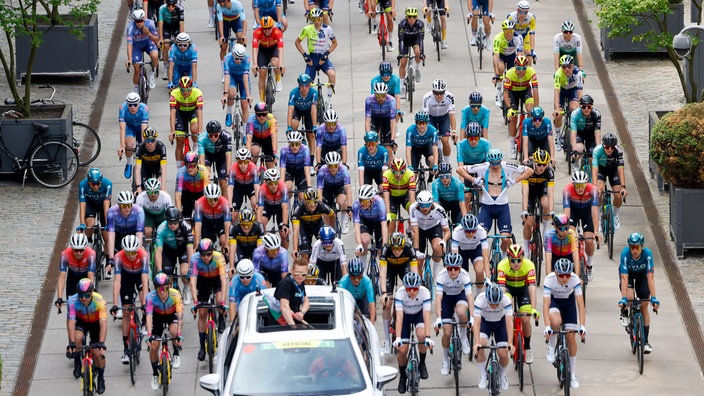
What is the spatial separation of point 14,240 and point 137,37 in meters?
6.22

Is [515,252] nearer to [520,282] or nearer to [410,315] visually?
[520,282]

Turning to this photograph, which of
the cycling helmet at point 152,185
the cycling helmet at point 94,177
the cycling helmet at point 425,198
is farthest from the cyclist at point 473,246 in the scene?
the cycling helmet at point 94,177

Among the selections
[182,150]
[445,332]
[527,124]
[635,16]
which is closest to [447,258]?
[445,332]

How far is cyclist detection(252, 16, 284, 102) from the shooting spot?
31844 millimetres

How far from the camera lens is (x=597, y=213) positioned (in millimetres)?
25688

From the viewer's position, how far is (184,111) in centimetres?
2961

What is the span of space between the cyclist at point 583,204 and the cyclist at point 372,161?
120 inches

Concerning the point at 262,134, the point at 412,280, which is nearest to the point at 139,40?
the point at 262,134

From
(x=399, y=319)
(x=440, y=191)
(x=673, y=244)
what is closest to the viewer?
(x=399, y=319)

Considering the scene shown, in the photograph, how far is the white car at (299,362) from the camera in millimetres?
18750

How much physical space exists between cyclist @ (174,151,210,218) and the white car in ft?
23.5

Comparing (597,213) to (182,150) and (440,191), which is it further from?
(182,150)

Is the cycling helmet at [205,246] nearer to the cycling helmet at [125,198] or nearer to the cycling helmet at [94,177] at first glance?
the cycling helmet at [125,198]

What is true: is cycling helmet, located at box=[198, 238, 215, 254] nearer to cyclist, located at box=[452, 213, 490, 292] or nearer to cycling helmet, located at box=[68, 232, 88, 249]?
cycling helmet, located at box=[68, 232, 88, 249]
